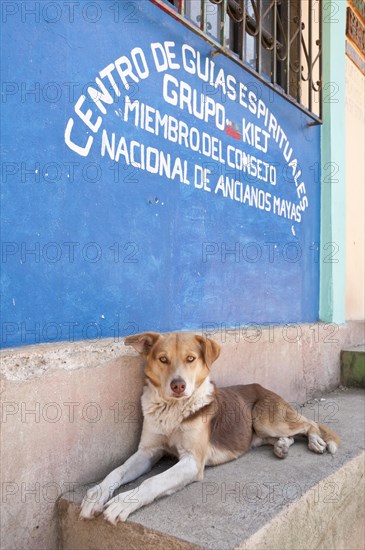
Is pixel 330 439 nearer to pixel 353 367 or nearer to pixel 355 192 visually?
pixel 353 367

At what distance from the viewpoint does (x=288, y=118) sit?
4766mm

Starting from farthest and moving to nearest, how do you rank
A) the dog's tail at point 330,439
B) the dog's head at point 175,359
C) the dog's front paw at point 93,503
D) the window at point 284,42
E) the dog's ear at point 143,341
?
1. the window at point 284,42
2. the dog's tail at point 330,439
3. the dog's ear at point 143,341
4. the dog's head at point 175,359
5. the dog's front paw at point 93,503

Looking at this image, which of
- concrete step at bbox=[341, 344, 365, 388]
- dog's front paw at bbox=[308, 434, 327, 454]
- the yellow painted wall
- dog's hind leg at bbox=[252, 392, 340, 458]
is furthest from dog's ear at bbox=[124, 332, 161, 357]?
the yellow painted wall

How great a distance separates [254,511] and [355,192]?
5272 millimetres

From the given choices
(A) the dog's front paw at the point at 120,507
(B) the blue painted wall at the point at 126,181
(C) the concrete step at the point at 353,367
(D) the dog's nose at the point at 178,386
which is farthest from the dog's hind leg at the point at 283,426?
(C) the concrete step at the point at 353,367

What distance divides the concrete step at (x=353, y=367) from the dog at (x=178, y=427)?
94.0 inches

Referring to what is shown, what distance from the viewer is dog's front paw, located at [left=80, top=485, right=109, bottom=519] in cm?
217

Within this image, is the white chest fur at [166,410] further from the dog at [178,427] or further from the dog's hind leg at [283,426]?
the dog's hind leg at [283,426]

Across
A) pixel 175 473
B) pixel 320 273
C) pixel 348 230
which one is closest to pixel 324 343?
pixel 320 273

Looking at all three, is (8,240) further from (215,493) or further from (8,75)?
Result: (215,493)

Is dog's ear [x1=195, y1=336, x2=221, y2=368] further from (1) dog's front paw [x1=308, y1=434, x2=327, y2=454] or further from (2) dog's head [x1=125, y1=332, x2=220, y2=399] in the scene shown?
(1) dog's front paw [x1=308, y1=434, x2=327, y2=454]

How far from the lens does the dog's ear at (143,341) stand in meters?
2.61

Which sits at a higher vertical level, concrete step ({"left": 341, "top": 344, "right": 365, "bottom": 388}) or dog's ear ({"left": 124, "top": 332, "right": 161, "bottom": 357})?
dog's ear ({"left": 124, "top": 332, "right": 161, "bottom": 357})

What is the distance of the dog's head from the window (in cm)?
269
